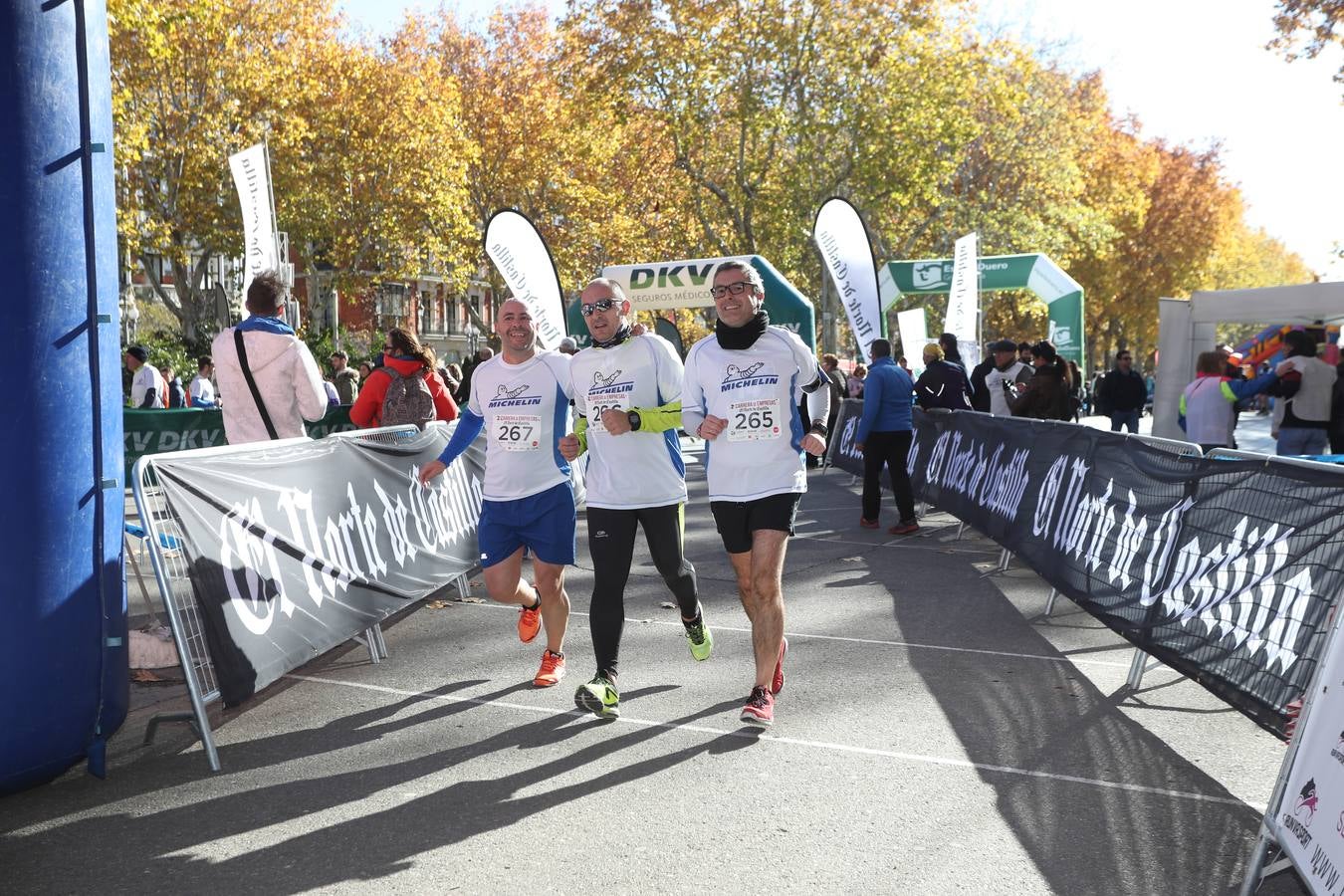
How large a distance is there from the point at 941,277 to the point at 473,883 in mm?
27050

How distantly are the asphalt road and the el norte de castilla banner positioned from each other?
1.19ft

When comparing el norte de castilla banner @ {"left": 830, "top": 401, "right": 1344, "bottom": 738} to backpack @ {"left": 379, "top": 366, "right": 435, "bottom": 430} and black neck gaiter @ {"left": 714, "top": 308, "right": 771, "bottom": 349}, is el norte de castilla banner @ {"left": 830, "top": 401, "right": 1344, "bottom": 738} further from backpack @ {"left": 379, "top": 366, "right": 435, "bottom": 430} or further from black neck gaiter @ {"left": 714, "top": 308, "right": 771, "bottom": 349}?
backpack @ {"left": 379, "top": 366, "right": 435, "bottom": 430}

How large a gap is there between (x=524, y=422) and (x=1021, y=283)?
25.7 metres

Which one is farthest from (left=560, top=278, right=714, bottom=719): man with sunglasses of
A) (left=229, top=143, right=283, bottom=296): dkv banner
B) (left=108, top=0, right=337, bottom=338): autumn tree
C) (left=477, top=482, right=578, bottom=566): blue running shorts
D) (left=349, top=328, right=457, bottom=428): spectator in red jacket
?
(left=108, top=0, right=337, bottom=338): autumn tree

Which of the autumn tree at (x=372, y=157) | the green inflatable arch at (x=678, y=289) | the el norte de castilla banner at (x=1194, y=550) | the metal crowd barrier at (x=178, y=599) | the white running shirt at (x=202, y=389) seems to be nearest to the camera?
the el norte de castilla banner at (x=1194, y=550)

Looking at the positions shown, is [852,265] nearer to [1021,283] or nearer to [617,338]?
[617,338]

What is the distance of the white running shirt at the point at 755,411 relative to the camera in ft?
17.3

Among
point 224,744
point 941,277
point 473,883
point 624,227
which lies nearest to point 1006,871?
point 473,883

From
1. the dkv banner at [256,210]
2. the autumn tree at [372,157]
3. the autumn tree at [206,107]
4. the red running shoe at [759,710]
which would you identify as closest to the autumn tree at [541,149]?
Result: the autumn tree at [372,157]

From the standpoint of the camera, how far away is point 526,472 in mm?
5762

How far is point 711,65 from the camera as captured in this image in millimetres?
29891

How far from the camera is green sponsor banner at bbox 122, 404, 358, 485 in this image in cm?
1577

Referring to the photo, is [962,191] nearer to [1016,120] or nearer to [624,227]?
[1016,120]

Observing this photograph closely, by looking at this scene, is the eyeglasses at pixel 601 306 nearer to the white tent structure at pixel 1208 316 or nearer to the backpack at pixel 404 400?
the backpack at pixel 404 400
